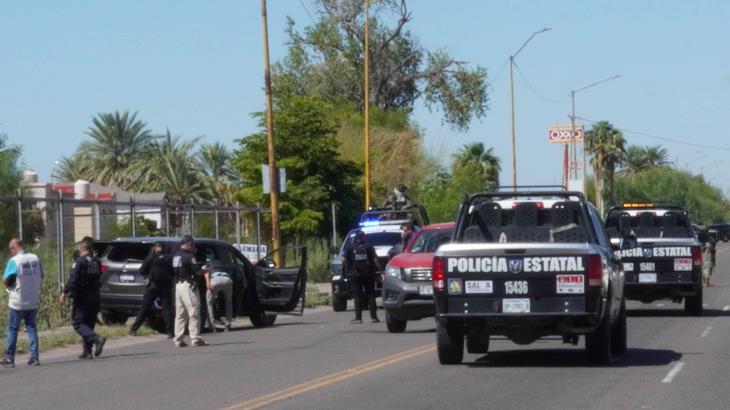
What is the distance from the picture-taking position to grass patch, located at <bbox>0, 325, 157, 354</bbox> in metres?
22.2

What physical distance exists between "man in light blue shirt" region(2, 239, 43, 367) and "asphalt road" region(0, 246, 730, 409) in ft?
1.22

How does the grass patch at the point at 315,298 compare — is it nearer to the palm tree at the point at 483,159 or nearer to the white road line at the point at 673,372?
the white road line at the point at 673,372

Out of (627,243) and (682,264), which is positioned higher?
(627,243)

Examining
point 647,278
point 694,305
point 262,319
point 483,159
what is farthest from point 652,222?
point 483,159

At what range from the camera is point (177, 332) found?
21.7m

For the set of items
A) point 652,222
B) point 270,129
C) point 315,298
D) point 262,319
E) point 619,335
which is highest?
point 270,129

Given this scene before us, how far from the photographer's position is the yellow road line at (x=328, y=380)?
13.3 m

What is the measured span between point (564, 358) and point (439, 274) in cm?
263

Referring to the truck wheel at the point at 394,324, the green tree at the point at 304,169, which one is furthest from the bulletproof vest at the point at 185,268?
the green tree at the point at 304,169

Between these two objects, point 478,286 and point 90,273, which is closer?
point 478,286

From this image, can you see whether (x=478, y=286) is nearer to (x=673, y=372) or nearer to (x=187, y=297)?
(x=673, y=372)

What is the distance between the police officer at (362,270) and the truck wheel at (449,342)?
8.60 m

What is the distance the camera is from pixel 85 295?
65.9 ft

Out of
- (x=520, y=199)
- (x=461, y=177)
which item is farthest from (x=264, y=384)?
(x=461, y=177)
